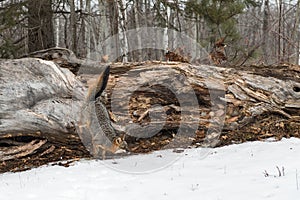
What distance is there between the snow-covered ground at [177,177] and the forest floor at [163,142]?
0.25 m

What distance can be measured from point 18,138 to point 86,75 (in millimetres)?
1428

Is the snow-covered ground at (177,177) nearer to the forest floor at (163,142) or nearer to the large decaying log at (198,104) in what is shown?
the forest floor at (163,142)

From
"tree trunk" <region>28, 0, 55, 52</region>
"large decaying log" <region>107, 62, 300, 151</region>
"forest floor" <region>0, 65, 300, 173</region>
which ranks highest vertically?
"tree trunk" <region>28, 0, 55, 52</region>

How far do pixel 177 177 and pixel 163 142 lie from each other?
1.41 meters

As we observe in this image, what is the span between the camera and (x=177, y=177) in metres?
3.72

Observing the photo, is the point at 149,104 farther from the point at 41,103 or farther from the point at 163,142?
the point at 41,103

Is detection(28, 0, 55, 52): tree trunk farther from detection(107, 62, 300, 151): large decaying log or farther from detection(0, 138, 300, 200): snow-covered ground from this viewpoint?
detection(0, 138, 300, 200): snow-covered ground

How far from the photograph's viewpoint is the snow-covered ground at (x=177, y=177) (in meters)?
3.14

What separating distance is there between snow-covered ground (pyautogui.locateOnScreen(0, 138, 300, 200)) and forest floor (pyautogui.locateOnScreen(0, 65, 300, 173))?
0.25 meters

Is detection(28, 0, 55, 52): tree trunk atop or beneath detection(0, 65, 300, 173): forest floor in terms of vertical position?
atop

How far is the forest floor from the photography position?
4.48 metres

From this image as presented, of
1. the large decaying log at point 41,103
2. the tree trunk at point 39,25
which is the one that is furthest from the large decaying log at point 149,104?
the tree trunk at point 39,25

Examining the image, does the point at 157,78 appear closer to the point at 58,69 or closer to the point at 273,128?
the point at 58,69

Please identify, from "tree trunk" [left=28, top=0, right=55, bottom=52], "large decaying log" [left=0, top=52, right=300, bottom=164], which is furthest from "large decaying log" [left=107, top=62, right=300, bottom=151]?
"tree trunk" [left=28, top=0, right=55, bottom=52]
